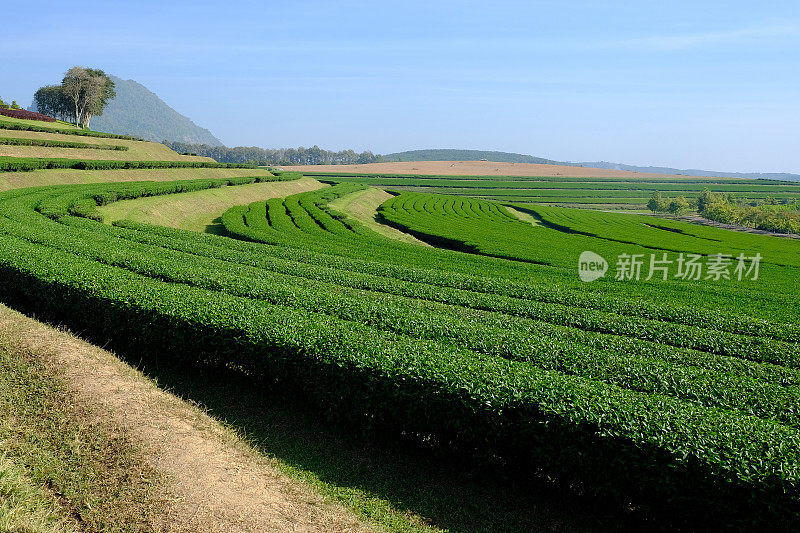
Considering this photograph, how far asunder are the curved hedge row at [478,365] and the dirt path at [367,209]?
23.1 m

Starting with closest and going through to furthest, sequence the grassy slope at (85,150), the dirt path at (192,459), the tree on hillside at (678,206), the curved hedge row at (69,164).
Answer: the dirt path at (192,459) → the curved hedge row at (69,164) → the grassy slope at (85,150) → the tree on hillside at (678,206)

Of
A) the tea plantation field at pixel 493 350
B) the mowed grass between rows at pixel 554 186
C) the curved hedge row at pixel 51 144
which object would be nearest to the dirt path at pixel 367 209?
the tea plantation field at pixel 493 350

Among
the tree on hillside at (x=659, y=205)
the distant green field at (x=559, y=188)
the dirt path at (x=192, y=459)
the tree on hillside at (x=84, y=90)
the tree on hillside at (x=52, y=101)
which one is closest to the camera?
the dirt path at (x=192, y=459)

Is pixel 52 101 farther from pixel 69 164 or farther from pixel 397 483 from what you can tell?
pixel 397 483

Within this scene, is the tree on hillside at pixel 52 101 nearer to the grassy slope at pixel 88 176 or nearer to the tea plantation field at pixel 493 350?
the grassy slope at pixel 88 176

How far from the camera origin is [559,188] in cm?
13075

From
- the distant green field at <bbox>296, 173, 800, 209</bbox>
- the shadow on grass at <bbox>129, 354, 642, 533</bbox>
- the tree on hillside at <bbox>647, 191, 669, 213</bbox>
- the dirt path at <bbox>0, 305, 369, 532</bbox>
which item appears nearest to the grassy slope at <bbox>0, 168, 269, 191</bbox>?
the dirt path at <bbox>0, 305, 369, 532</bbox>

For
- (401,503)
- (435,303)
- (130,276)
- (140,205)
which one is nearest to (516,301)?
(435,303)

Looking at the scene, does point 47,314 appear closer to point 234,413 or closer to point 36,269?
point 36,269

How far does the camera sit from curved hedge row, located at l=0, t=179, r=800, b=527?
641cm

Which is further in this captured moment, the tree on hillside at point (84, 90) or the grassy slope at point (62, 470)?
the tree on hillside at point (84, 90)

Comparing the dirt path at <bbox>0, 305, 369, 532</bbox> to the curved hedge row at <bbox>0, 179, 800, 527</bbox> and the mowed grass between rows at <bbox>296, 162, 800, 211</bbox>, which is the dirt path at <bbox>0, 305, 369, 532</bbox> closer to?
the curved hedge row at <bbox>0, 179, 800, 527</bbox>

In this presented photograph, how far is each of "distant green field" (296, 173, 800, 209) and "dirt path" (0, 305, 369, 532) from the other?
94.8 meters

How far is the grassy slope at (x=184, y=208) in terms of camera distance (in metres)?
33.1
